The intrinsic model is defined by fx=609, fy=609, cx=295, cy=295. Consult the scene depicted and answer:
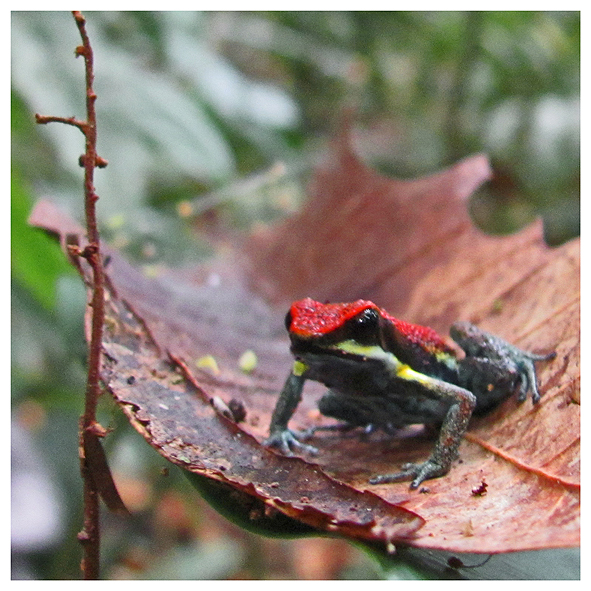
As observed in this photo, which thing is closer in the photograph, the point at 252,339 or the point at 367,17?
the point at 252,339

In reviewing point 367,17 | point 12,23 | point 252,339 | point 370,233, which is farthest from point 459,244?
point 367,17

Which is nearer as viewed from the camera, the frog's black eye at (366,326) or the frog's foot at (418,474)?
the frog's foot at (418,474)

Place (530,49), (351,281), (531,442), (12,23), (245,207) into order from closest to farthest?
(531,442), (351,281), (12,23), (245,207), (530,49)

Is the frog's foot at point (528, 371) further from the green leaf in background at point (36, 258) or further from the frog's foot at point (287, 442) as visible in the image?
the green leaf in background at point (36, 258)

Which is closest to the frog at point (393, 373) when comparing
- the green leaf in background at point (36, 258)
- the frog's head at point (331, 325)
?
the frog's head at point (331, 325)

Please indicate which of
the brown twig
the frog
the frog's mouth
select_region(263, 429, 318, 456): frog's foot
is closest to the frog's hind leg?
the frog

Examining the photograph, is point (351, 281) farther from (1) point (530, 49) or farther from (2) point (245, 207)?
(1) point (530, 49)

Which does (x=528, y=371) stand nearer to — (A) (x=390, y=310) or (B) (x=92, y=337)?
(A) (x=390, y=310)

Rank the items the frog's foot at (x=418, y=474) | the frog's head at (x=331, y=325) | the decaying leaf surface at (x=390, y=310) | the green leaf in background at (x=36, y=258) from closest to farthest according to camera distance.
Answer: the decaying leaf surface at (x=390, y=310) < the frog's foot at (x=418, y=474) < the frog's head at (x=331, y=325) < the green leaf in background at (x=36, y=258)
